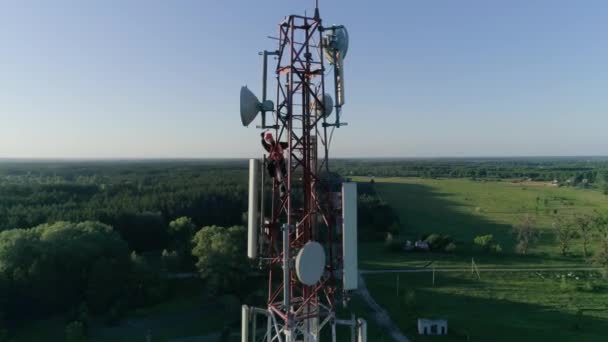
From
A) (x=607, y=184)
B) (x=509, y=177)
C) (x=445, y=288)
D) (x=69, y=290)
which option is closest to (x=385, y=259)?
(x=445, y=288)

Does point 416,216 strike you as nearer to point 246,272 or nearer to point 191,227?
point 191,227

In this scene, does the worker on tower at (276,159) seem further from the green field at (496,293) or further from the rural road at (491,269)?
the rural road at (491,269)

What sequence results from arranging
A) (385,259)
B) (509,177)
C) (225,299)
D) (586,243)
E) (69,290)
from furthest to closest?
(509,177) → (586,243) → (385,259) → (69,290) → (225,299)

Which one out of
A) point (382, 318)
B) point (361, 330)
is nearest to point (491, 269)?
point (382, 318)

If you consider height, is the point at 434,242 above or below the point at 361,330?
below

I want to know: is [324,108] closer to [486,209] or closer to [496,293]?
[496,293]

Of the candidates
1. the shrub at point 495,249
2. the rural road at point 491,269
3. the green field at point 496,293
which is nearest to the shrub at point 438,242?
the green field at point 496,293
